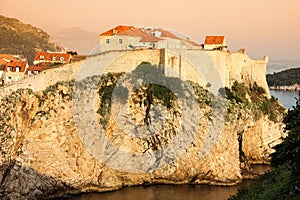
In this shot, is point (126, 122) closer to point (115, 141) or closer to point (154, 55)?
point (115, 141)

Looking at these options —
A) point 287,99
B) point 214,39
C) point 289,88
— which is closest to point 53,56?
point 214,39

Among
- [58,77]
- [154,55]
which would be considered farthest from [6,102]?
[154,55]

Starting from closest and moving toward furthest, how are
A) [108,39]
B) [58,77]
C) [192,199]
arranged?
[192,199]
[58,77]
[108,39]

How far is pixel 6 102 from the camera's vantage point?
87.0ft

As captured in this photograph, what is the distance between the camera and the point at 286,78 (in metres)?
138

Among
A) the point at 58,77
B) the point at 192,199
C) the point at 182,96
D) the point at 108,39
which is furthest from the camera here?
the point at 108,39

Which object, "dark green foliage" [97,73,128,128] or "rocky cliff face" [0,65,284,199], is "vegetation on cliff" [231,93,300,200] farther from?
"dark green foliage" [97,73,128,128]

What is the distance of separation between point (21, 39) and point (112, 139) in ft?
264

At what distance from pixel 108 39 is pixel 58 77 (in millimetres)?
8209

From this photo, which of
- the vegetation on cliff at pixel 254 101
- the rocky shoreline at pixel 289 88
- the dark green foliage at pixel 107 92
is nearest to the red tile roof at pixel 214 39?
the vegetation on cliff at pixel 254 101

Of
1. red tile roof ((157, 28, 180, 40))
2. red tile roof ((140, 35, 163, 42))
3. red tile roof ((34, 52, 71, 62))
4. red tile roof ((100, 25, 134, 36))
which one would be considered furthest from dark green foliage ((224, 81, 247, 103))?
red tile roof ((34, 52, 71, 62))

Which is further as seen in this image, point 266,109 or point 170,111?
point 266,109

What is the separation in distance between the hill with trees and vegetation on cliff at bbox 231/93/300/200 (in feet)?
407

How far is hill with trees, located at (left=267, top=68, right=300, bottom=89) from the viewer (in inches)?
5207
